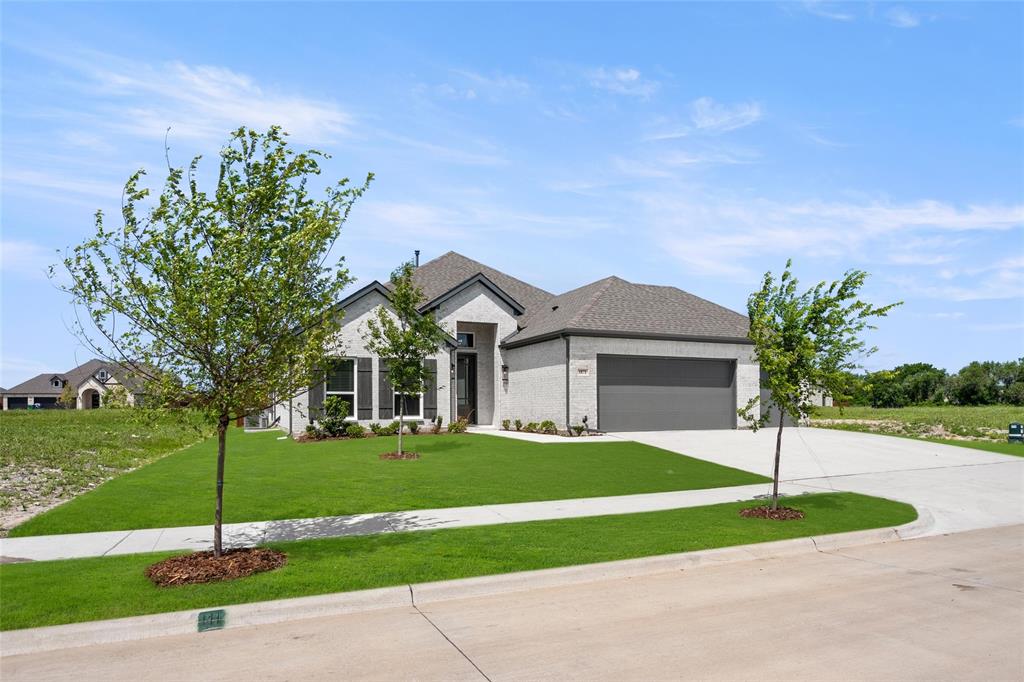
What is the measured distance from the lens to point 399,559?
812 centimetres

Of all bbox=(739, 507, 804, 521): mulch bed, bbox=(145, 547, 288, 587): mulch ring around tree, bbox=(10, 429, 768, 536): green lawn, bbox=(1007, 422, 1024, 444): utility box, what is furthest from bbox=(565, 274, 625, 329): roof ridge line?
bbox=(145, 547, 288, 587): mulch ring around tree

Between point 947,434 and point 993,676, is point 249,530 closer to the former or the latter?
point 993,676

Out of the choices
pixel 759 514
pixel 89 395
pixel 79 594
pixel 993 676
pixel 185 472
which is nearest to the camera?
pixel 993 676

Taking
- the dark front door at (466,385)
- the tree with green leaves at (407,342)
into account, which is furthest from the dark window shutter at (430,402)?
the tree with green leaves at (407,342)

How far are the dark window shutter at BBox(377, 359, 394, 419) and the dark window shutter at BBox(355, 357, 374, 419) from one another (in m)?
0.36

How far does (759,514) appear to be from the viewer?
1142cm

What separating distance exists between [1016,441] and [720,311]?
12.5 meters

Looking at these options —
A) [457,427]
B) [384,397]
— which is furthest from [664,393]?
[384,397]

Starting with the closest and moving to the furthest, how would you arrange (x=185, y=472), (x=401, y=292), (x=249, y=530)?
(x=249, y=530), (x=185, y=472), (x=401, y=292)

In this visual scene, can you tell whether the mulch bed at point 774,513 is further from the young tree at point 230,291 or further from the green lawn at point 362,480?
the young tree at point 230,291

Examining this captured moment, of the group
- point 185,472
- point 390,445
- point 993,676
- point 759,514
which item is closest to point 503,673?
point 993,676

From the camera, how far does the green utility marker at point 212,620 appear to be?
20.7ft

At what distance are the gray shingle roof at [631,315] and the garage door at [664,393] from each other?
1.19m

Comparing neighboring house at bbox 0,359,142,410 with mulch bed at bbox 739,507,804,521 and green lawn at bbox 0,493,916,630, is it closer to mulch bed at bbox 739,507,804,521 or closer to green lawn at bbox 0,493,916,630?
green lawn at bbox 0,493,916,630
